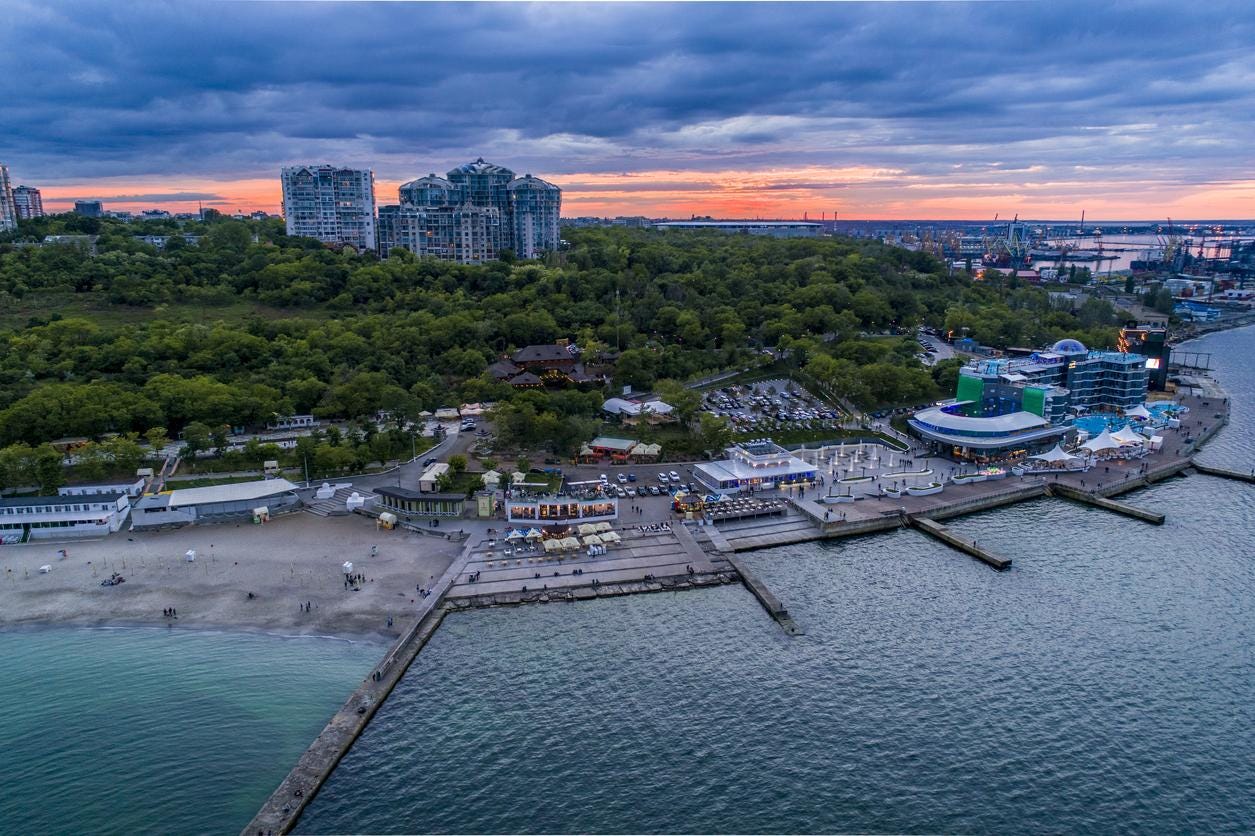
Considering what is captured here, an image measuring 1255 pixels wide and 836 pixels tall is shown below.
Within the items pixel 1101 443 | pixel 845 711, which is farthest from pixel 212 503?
pixel 1101 443

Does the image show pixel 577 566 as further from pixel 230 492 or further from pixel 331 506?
pixel 230 492

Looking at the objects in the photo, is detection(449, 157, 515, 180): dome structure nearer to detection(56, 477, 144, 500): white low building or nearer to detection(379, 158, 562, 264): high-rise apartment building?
detection(379, 158, 562, 264): high-rise apartment building

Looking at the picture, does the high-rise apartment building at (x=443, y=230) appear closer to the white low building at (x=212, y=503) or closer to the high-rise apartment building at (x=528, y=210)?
the high-rise apartment building at (x=528, y=210)

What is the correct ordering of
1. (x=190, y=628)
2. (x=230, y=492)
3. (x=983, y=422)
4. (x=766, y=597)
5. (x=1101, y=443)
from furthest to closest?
1. (x=1101, y=443)
2. (x=983, y=422)
3. (x=230, y=492)
4. (x=766, y=597)
5. (x=190, y=628)

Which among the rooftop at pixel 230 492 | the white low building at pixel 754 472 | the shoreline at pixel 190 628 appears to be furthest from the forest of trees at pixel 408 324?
the shoreline at pixel 190 628

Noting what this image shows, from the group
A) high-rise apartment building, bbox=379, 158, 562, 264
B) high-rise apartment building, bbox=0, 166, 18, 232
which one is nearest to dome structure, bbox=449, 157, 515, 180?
high-rise apartment building, bbox=379, 158, 562, 264

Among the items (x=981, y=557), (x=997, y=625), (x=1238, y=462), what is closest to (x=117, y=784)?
(x=997, y=625)
